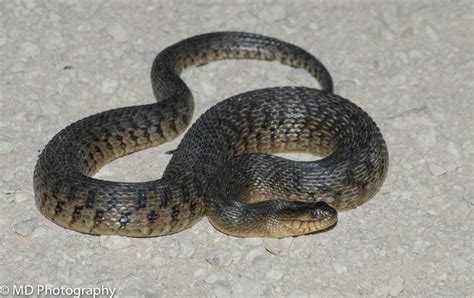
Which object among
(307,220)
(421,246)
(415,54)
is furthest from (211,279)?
(415,54)

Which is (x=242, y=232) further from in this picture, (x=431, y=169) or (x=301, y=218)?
(x=431, y=169)

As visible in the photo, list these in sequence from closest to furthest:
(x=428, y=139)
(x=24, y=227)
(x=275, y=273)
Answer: (x=275, y=273)
(x=24, y=227)
(x=428, y=139)

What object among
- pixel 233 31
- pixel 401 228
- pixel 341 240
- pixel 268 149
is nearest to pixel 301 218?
pixel 341 240

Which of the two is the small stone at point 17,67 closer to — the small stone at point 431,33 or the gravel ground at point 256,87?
the gravel ground at point 256,87

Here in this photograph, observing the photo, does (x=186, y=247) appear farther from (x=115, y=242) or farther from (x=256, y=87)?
(x=256, y=87)

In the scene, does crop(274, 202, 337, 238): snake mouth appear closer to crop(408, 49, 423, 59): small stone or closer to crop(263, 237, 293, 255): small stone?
crop(263, 237, 293, 255): small stone

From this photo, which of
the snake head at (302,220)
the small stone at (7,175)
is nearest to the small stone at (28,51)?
the small stone at (7,175)

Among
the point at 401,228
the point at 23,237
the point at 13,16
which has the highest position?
the point at 13,16
